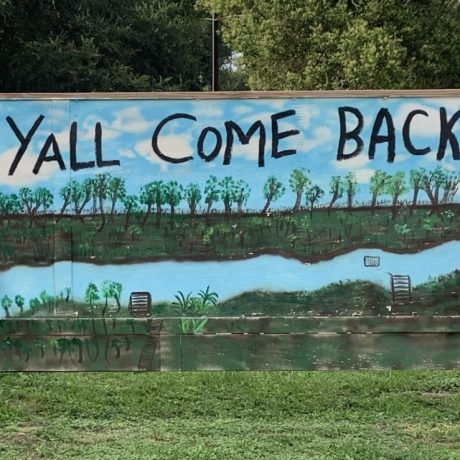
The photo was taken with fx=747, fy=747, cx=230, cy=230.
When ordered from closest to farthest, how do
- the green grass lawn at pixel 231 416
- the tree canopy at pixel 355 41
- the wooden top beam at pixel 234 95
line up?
the wooden top beam at pixel 234 95 → the green grass lawn at pixel 231 416 → the tree canopy at pixel 355 41

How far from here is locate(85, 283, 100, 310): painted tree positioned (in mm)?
4477

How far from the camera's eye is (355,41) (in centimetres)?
1458

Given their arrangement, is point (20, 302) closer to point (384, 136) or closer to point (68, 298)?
point (68, 298)

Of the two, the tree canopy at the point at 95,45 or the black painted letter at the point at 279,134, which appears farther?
the tree canopy at the point at 95,45

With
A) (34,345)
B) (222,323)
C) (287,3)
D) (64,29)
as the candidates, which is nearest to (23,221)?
(34,345)

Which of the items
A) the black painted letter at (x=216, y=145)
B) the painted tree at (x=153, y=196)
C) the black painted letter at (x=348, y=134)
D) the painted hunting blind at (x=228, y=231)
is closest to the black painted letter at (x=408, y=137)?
the painted hunting blind at (x=228, y=231)

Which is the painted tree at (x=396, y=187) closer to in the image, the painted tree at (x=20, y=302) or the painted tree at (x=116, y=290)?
the painted tree at (x=116, y=290)

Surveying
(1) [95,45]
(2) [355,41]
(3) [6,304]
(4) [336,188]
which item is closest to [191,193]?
(4) [336,188]

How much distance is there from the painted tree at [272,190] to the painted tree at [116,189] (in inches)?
33.2

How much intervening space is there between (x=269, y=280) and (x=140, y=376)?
2727 millimetres

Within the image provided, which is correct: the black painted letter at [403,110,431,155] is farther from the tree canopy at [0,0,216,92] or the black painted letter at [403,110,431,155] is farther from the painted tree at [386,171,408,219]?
the tree canopy at [0,0,216,92]

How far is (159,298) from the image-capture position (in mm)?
4504

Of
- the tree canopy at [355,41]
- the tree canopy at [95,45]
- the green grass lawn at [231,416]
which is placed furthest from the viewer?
the tree canopy at [95,45]

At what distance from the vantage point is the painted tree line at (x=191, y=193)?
14.6 ft
